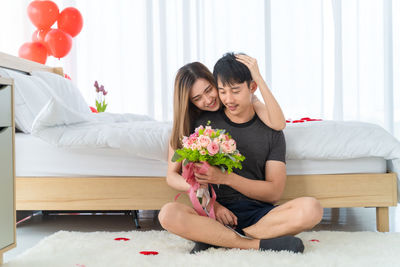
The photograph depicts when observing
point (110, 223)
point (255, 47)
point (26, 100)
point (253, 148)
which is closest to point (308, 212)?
point (253, 148)

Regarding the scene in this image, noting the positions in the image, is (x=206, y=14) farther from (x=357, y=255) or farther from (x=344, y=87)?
(x=357, y=255)

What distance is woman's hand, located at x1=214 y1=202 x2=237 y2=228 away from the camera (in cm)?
159

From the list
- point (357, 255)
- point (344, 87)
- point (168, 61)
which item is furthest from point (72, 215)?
point (344, 87)

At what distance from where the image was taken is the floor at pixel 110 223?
6.84 ft

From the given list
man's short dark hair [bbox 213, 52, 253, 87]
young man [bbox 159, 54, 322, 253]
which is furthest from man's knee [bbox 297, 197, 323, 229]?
man's short dark hair [bbox 213, 52, 253, 87]

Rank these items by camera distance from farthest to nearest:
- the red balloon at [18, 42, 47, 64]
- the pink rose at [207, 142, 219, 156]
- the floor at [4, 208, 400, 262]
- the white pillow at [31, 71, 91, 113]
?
the red balloon at [18, 42, 47, 64], the white pillow at [31, 71, 91, 113], the floor at [4, 208, 400, 262], the pink rose at [207, 142, 219, 156]

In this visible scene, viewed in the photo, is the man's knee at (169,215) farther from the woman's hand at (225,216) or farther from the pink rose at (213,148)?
the pink rose at (213,148)

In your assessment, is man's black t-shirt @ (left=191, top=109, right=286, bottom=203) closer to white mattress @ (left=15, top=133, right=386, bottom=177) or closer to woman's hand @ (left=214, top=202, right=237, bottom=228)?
woman's hand @ (left=214, top=202, right=237, bottom=228)

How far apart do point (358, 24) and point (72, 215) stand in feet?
11.5

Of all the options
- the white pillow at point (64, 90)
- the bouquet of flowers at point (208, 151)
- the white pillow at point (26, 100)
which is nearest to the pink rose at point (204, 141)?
the bouquet of flowers at point (208, 151)

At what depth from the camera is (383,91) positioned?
453 cm

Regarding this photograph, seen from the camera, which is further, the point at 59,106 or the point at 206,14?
the point at 206,14

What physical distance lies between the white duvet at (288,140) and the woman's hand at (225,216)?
41cm

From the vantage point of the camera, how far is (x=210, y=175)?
59.1 inches
